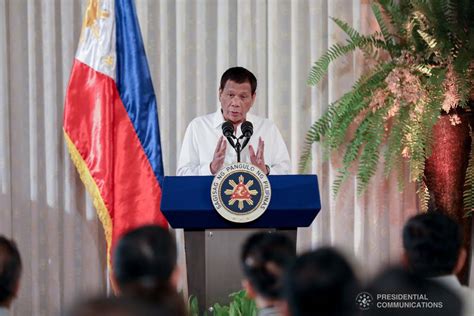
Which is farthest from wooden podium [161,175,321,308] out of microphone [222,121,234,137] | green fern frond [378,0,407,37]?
green fern frond [378,0,407,37]

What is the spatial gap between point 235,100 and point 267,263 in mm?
2275

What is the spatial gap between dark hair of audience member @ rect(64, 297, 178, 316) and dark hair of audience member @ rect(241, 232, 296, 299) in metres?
0.90

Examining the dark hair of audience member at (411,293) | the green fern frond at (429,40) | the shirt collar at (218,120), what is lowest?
the dark hair of audience member at (411,293)

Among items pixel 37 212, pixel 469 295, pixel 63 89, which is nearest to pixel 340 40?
pixel 63 89

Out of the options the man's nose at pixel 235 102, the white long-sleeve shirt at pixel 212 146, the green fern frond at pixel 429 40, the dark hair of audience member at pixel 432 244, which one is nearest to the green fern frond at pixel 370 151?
the green fern frond at pixel 429 40

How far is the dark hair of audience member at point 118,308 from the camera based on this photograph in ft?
3.98

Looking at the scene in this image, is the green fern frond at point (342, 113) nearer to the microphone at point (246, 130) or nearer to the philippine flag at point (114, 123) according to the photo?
the philippine flag at point (114, 123)

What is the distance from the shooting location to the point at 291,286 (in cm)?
161

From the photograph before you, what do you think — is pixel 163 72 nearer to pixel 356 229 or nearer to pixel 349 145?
pixel 349 145

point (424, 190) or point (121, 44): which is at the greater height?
point (121, 44)

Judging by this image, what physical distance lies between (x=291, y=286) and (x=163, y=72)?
4157 millimetres

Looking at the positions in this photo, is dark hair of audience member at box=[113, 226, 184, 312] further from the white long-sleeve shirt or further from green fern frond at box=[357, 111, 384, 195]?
green fern frond at box=[357, 111, 384, 195]

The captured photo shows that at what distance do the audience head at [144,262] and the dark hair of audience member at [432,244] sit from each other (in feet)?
2.27

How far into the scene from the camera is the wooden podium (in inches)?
142
